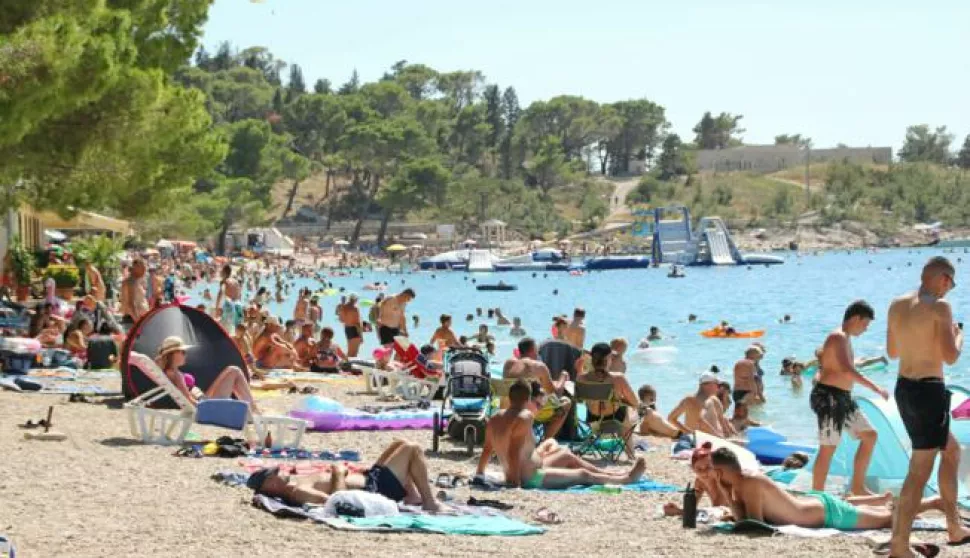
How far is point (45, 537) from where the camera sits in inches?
251

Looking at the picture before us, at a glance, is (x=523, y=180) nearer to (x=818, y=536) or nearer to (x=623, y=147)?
(x=623, y=147)

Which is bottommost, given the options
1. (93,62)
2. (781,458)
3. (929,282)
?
(781,458)

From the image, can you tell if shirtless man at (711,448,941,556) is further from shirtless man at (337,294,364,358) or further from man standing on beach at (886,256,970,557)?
shirtless man at (337,294,364,358)

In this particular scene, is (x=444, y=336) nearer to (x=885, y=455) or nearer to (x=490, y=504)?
(x=885, y=455)

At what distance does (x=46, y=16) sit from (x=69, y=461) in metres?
4.49

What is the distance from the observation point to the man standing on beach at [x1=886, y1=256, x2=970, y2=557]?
19.3ft

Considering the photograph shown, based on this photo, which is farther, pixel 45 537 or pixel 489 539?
pixel 489 539

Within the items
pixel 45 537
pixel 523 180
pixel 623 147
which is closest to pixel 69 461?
pixel 45 537

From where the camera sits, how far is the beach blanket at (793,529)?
683 cm

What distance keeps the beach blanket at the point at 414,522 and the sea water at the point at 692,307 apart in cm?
694

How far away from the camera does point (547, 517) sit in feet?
24.6

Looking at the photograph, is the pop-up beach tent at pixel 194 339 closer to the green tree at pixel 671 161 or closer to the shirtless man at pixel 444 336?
the shirtless man at pixel 444 336

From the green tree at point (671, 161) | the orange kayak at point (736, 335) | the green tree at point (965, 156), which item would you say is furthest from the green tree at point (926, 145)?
the orange kayak at point (736, 335)

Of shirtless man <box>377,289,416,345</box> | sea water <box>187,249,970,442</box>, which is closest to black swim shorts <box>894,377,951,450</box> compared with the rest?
sea water <box>187,249,970,442</box>
